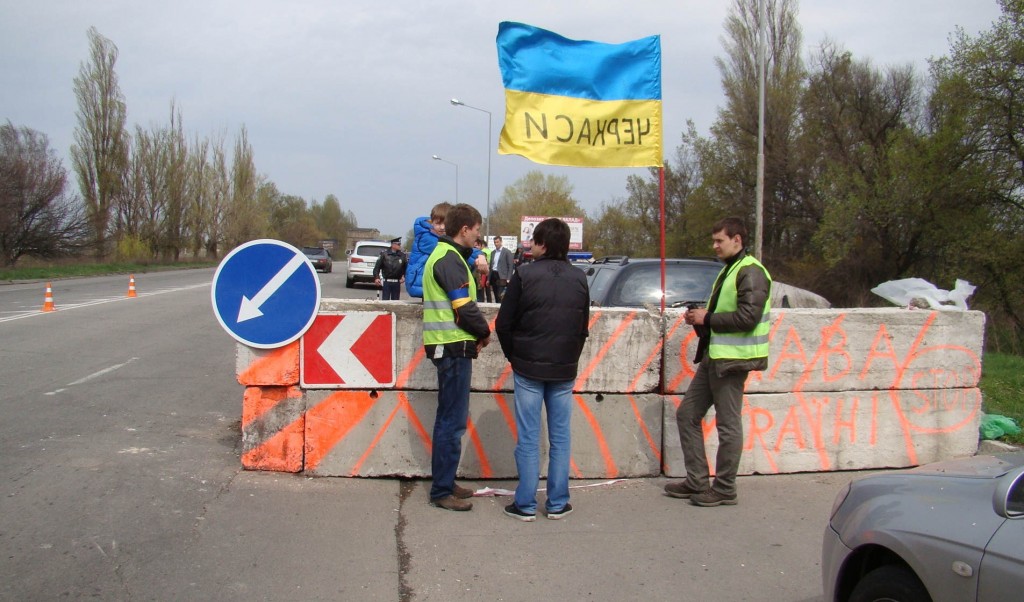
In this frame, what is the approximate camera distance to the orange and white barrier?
211 inches

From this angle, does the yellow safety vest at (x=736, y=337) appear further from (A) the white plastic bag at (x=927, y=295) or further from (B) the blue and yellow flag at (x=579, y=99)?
(A) the white plastic bag at (x=927, y=295)

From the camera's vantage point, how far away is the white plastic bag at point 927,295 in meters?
6.04

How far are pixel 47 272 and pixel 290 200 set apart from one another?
82653 millimetres

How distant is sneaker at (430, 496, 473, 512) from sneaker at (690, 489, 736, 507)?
147 centimetres

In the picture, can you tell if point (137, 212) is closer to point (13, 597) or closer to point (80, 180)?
point (80, 180)

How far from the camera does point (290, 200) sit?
114375 millimetres

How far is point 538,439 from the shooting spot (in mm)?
4750

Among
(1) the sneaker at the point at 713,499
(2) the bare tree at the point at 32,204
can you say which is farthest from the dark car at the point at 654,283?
(2) the bare tree at the point at 32,204

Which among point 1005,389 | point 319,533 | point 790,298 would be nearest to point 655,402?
point 319,533

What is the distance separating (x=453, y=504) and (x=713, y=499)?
169cm

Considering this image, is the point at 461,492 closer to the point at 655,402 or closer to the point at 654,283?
the point at 655,402

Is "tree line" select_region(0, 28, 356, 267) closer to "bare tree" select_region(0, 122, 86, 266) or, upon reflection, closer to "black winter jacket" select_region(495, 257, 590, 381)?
"bare tree" select_region(0, 122, 86, 266)

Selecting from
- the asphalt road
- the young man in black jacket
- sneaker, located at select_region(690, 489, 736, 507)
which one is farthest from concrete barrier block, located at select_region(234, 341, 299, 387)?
sneaker, located at select_region(690, 489, 736, 507)

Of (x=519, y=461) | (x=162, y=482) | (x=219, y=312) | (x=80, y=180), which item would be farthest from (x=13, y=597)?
(x=80, y=180)
